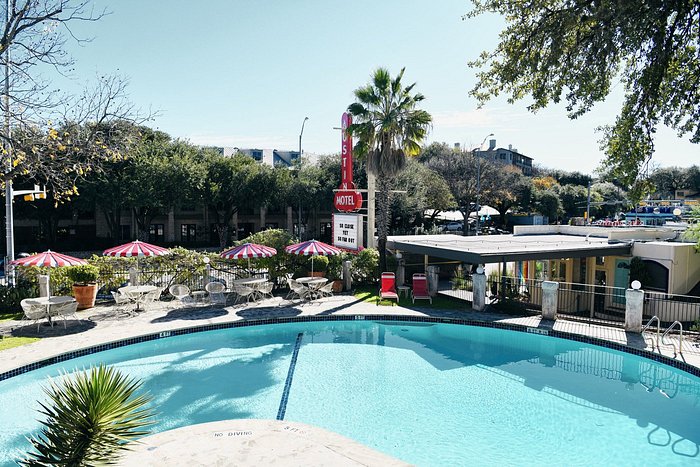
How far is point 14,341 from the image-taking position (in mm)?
13602

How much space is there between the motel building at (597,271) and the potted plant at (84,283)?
12.8 meters

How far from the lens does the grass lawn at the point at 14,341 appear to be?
13195 mm

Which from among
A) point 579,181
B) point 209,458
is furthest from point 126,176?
point 579,181

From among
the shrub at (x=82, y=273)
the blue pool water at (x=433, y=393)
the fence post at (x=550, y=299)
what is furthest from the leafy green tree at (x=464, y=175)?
the shrub at (x=82, y=273)

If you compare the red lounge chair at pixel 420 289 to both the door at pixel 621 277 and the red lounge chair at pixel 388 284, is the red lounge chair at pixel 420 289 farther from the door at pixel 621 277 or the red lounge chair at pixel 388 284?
the door at pixel 621 277

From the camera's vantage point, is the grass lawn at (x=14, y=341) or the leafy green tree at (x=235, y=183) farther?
the leafy green tree at (x=235, y=183)

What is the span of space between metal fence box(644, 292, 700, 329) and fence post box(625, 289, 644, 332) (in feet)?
5.47

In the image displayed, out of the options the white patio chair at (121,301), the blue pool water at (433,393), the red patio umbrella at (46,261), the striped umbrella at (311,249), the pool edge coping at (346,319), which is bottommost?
the blue pool water at (433,393)

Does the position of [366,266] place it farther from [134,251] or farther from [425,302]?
[134,251]

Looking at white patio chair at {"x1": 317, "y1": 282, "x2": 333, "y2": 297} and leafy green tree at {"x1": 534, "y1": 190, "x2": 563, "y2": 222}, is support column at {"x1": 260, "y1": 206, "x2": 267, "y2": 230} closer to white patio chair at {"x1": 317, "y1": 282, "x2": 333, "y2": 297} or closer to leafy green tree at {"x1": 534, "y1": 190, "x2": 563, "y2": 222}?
white patio chair at {"x1": 317, "y1": 282, "x2": 333, "y2": 297}

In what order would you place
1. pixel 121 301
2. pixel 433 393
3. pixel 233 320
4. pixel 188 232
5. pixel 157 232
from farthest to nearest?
pixel 188 232, pixel 157 232, pixel 121 301, pixel 233 320, pixel 433 393

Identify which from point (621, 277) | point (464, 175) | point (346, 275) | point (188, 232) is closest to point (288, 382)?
point (346, 275)

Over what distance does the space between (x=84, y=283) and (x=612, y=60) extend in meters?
19.2

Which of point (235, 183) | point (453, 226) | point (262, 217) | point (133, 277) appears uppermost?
point (235, 183)
